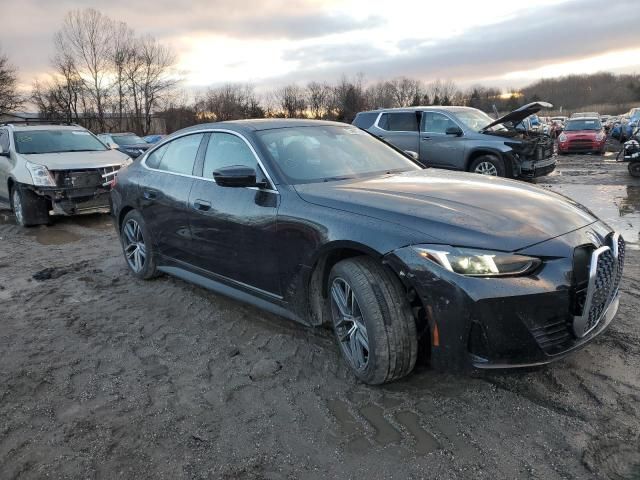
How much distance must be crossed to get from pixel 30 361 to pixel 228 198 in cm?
185

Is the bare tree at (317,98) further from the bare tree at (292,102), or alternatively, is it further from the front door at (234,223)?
the front door at (234,223)

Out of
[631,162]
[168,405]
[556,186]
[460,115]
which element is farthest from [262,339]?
[631,162]

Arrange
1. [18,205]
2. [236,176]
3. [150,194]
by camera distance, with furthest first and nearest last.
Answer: [18,205] → [150,194] → [236,176]

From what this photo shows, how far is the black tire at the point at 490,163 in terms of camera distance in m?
11.0

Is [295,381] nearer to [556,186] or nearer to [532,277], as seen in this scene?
[532,277]

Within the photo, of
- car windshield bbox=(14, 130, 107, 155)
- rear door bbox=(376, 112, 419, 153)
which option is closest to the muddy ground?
car windshield bbox=(14, 130, 107, 155)

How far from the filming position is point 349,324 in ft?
10.5

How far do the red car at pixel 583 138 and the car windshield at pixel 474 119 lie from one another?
11113mm

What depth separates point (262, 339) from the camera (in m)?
3.88

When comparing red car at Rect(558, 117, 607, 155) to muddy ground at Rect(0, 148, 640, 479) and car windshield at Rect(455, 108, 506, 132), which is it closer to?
car windshield at Rect(455, 108, 506, 132)

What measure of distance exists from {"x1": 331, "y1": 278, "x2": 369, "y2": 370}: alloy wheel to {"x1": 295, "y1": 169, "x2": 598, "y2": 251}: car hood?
505 mm

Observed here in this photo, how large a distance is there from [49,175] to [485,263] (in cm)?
788

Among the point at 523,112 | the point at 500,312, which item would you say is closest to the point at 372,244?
the point at 500,312

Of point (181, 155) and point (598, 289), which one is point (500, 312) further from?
point (181, 155)
